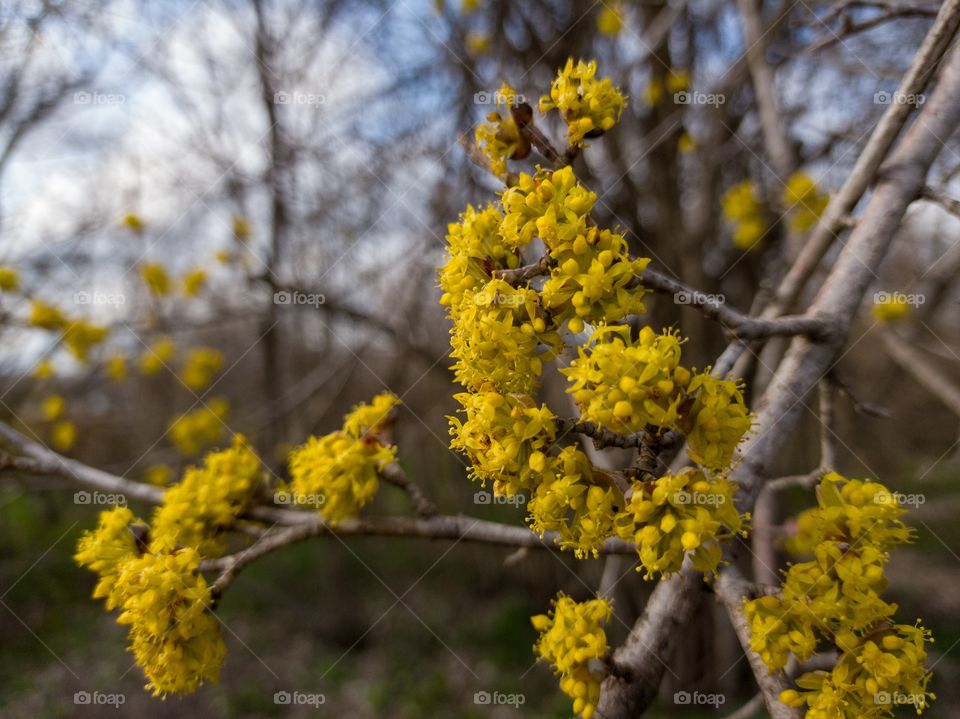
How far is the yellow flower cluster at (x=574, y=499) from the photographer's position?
1.14 metres

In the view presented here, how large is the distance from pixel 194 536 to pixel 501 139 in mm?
1338

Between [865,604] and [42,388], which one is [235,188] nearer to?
[42,388]

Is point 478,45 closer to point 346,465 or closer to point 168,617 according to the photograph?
point 346,465

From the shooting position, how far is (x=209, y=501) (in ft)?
5.70

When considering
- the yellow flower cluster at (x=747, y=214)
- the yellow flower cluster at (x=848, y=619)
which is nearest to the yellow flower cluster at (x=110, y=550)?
the yellow flower cluster at (x=848, y=619)

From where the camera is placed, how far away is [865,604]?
1.14 metres

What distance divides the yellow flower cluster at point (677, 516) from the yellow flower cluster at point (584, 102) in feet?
2.80

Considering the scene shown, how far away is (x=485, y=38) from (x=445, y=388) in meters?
2.77

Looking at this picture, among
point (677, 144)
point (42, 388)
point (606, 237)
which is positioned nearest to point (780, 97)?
point (677, 144)

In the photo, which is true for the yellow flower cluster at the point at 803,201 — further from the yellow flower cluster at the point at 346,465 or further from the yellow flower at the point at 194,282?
the yellow flower at the point at 194,282

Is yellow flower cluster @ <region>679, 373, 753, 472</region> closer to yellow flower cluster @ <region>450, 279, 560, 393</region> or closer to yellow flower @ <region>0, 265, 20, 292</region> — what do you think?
yellow flower cluster @ <region>450, 279, 560, 393</region>

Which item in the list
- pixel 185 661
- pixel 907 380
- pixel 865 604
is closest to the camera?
pixel 865 604

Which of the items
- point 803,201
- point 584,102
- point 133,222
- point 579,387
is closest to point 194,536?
point 579,387

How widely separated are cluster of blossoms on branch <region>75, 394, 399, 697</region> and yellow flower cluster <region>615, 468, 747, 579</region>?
85cm
